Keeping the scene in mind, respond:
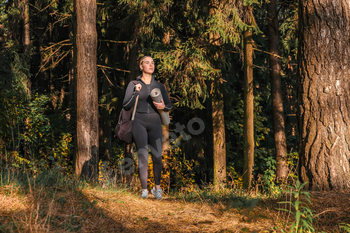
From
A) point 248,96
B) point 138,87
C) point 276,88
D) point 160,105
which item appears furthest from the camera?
point 276,88

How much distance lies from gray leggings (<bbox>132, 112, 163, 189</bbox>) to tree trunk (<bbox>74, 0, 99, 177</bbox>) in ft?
4.76

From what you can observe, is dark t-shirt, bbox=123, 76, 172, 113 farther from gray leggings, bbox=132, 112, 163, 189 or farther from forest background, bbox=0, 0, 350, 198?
forest background, bbox=0, 0, 350, 198

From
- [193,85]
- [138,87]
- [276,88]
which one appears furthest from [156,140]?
[276,88]

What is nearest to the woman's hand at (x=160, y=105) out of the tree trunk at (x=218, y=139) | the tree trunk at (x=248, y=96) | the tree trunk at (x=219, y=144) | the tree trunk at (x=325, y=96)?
the tree trunk at (x=325, y=96)

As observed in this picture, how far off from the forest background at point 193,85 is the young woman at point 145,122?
0.86 m

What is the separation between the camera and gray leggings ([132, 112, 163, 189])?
557cm

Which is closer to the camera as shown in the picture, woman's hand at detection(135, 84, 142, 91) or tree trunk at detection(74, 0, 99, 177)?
woman's hand at detection(135, 84, 142, 91)

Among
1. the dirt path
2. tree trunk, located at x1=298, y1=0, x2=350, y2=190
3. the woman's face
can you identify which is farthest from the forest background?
the woman's face

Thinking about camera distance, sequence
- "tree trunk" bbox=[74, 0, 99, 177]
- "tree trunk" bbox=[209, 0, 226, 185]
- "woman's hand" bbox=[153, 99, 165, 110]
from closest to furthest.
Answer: "woman's hand" bbox=[153, 99, 165, 110]
"tree trunk" bbox=[74, 0, 99, 177]
"tree trunk" bbox=[209, 0, 226, 185]

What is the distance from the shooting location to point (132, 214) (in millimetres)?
4160

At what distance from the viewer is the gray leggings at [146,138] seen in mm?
5566

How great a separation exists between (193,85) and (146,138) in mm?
5510

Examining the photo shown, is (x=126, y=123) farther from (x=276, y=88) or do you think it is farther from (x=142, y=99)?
(x=276, y=88)

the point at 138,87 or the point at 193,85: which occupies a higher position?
the point at 193,85
